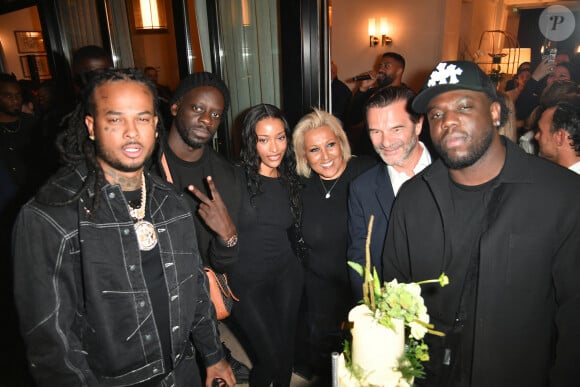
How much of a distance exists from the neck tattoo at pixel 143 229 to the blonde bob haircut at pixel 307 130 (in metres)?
1.35

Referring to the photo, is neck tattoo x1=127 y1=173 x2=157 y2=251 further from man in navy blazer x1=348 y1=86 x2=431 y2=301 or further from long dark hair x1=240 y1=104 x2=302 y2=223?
man in navy blazer x1=348 y1=86 x2=431 y2=301

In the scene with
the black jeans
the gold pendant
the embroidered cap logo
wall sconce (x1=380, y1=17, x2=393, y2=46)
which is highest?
wall sconce (x1=380, y1=17, x2=393, y2=46)

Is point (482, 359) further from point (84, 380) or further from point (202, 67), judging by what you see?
point (202, 67)

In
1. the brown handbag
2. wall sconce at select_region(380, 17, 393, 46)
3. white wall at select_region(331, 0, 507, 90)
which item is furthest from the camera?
wall sconce at select_region(380, 17, 393, 46)

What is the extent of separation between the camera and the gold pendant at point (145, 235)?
159 cm

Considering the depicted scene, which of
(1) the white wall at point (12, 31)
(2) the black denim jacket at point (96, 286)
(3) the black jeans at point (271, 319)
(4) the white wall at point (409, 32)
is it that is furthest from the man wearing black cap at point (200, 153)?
(1) the white wall at point (12, 31)

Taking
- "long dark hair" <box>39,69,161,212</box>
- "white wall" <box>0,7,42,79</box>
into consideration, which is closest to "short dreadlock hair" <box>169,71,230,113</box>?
"long dark hair" <box>39,69,161,212</box>

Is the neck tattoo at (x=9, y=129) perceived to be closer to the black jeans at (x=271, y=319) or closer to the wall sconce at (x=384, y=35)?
the black jeans at (x=271, y=319)

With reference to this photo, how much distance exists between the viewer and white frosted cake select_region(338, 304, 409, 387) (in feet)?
3.44

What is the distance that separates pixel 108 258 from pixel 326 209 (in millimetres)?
1527

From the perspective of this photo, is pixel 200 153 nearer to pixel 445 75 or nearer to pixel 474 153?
pixel 445 75

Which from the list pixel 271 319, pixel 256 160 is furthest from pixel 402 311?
pixel 256 160

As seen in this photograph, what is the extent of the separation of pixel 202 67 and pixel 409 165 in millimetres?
3179

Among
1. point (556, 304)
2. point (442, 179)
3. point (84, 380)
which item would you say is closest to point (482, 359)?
point (556, 304)
